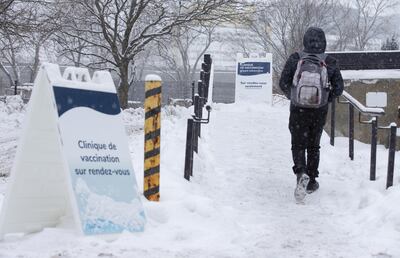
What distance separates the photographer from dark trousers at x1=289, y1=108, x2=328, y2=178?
6.92 metres

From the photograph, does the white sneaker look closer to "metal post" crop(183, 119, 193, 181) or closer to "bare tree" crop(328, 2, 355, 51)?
"metal post" crop(183, 119, 193, 181)

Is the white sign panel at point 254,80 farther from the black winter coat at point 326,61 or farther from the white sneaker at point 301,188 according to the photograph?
the white sneaker at point 301,188

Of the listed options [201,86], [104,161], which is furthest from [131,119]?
[104,161]

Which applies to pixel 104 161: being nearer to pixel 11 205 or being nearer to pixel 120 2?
pixel 11 205

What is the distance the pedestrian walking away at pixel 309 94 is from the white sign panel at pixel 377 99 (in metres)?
5.10

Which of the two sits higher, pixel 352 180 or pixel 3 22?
pixel 3 22

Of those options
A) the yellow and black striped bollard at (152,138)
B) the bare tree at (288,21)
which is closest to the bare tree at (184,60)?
the bare tree at (288,21)

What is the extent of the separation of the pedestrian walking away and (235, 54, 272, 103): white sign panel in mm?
11319

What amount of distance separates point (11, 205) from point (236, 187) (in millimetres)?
3506

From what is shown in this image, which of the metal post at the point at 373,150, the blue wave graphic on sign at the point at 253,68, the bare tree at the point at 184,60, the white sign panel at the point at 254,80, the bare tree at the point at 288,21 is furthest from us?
the bare tree at the point at 184,60

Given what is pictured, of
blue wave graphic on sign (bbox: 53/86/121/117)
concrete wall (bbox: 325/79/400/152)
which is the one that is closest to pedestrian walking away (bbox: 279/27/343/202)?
blue wave graphic on sign (bbox: 53/86/121/117)

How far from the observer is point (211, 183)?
24.9 ft

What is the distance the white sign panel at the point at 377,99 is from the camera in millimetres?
11727

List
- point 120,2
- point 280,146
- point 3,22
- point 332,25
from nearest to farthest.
Answer: point 280,146, point 3,22, point 120,2, point 332,25
